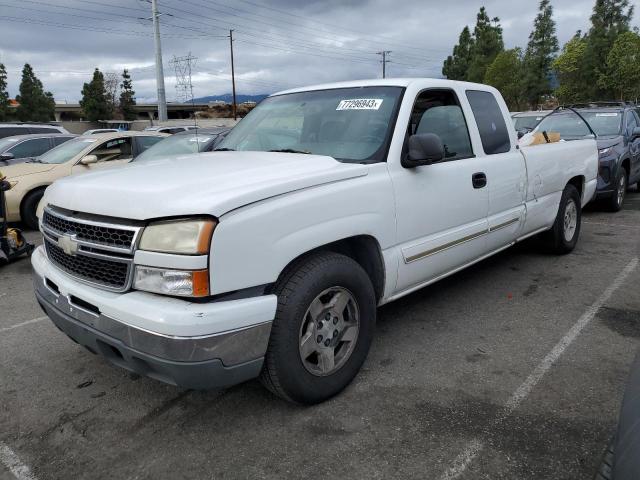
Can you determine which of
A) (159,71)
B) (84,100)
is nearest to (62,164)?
(159,71)

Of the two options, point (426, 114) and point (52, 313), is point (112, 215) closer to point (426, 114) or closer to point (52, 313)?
point (52, 313)

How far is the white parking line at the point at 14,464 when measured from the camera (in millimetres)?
2414

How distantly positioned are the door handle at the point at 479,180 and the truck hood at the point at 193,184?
4.08ft

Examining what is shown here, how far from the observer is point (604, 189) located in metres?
8.35

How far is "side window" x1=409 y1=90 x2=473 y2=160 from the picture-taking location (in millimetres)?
3634

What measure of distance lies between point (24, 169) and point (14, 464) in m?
7.13

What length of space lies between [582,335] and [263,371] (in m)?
2.50

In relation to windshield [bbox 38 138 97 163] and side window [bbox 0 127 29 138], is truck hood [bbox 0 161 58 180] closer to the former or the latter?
windshield [bbox 38 138 97 163]

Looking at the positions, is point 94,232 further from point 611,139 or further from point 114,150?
point 611,139

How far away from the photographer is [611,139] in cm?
869

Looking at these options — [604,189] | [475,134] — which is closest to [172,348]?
[475,134]

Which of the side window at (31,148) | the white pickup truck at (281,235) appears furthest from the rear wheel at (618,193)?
the side window at (31,148)

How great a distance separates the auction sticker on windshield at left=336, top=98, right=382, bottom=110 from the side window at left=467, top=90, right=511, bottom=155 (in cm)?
108

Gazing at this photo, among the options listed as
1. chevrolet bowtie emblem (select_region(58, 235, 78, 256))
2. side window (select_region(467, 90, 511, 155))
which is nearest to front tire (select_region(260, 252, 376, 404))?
chevrolet bowtie emblem (select_region(58, 235, 78, 256))
